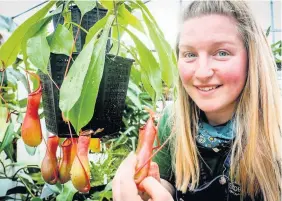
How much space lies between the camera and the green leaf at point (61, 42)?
1.88 feet

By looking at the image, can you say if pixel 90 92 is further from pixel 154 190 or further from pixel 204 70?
pixel 204 70

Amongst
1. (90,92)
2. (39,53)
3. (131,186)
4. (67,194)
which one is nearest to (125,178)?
(131,186)

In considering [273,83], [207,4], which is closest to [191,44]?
[207,4]

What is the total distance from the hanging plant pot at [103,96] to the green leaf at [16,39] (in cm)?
7

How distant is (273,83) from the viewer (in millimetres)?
847

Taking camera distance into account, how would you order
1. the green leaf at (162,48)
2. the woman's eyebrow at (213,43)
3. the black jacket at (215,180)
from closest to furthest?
the green leaf at (162,48), the woman's eyebrow at (213,43), the black jacket at (215,180)

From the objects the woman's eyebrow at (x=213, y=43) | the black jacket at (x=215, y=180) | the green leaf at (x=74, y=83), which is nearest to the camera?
the green leaf at (x=74, y=83)

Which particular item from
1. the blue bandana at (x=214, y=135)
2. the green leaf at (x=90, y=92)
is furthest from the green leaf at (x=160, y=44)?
the blue bandana at (x=214, y=135)

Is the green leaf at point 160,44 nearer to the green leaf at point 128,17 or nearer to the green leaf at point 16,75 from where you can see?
the green leaf at point 128,17

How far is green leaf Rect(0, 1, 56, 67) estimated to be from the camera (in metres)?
0.60

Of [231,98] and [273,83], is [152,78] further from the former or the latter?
[273,83]

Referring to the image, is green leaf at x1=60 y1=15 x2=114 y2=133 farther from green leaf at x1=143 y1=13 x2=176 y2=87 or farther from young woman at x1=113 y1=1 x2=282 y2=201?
young woman at x1=113 y1=1 x2=282 y2=201

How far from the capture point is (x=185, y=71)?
798mm

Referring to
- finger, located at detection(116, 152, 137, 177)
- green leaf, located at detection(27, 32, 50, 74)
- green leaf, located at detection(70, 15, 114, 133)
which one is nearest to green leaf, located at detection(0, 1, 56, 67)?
green leaf, located at detection(27, 32, 50, 74)
